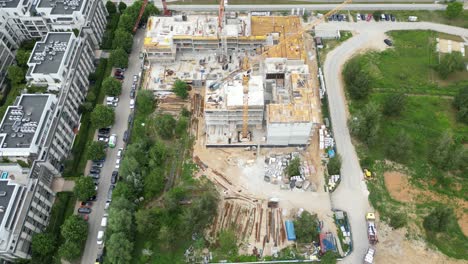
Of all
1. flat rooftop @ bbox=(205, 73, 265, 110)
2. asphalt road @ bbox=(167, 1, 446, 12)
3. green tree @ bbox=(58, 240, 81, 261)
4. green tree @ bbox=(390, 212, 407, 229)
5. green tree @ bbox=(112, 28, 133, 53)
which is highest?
asphalt road @ bbox=(167, 1, 446, 12)

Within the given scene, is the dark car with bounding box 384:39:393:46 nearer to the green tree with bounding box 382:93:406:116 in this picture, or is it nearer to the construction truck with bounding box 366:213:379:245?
the green tree with bounding box 382:93:406:116

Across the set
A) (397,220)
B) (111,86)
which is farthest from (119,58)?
(397,220)

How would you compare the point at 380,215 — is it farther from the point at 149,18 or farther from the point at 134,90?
the point at 149,18

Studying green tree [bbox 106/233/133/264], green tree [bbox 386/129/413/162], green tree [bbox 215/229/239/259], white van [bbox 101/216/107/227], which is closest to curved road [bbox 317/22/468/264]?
green tree [bbox 386/129/413/162]

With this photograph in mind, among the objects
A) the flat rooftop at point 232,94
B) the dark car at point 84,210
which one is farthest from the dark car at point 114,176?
the flat rooftop at point 232,94

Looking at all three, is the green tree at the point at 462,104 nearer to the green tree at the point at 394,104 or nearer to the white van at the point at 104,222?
the green tree at the point at 394,104

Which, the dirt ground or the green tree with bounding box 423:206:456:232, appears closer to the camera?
the green tree with bounding box 423:206:456:232
